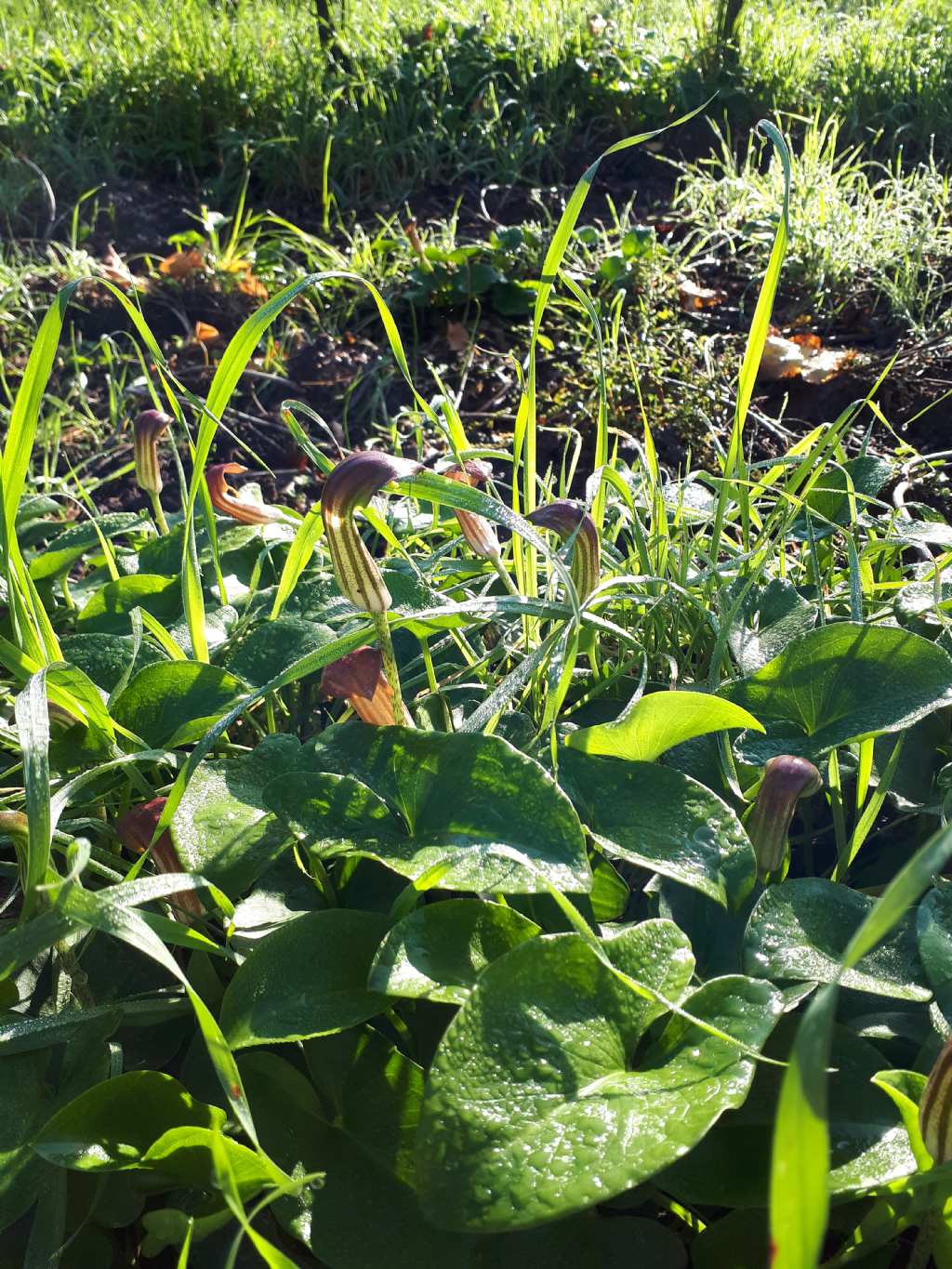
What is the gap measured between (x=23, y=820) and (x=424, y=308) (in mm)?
1838

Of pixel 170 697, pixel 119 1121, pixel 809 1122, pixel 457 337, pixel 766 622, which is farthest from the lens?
pixel 457 337

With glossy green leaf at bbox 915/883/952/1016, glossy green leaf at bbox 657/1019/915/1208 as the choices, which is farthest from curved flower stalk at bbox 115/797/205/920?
glossy green leaf at bbox 915/883/952/1016

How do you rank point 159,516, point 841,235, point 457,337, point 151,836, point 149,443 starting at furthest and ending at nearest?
point 841,235 < point 457,337 < point 159,516 < point 149,443 < point 151,836

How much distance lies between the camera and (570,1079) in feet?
1.86

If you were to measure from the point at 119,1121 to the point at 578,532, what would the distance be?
48 centimetres

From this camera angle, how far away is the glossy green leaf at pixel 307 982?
615 millimetres

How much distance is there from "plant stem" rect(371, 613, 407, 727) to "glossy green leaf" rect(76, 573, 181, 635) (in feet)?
1.27

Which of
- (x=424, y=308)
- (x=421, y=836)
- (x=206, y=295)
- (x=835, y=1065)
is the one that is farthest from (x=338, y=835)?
(x=206, y=295)

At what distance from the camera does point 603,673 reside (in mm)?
988

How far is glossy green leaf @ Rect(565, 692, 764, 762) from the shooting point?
69 cm

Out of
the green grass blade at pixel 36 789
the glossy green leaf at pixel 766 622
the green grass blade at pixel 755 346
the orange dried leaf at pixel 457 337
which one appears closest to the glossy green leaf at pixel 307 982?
the green grass blade at pixel 36 789

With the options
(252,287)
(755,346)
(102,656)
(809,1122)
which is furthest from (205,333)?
(809,1122)

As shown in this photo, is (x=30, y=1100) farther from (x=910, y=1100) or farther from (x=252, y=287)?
(x=252, y=287)

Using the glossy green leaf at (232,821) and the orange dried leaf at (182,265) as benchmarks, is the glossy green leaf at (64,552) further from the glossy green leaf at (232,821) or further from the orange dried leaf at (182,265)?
the orange dried leaf at (182,265)
